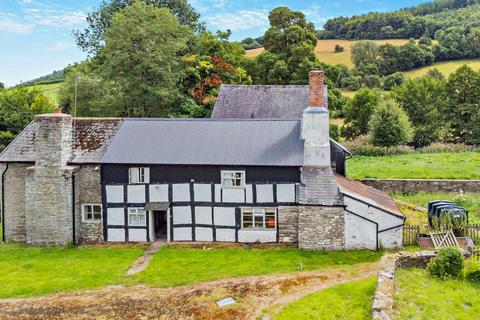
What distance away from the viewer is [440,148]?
154 feet

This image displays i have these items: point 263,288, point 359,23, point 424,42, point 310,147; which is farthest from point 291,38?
point 359,23

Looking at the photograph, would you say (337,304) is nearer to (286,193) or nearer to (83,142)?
(286,193)

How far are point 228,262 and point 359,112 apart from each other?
3593cm

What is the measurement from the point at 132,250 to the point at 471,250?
49.7 ft

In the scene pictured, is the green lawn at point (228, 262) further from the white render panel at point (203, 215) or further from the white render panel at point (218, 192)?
the white render panel at point (218, 192)

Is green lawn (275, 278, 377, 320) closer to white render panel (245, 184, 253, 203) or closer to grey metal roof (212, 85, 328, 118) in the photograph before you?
white render panel (245, 184, 253, 203)

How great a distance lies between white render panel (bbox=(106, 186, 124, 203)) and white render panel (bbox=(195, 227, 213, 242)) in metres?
4.10

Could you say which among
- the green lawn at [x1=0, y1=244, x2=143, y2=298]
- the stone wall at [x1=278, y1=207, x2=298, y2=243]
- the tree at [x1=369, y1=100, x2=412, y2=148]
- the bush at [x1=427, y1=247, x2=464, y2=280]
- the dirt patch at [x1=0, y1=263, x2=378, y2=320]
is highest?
the tree at [x1=369, y1=100, x2=412, y2=148]

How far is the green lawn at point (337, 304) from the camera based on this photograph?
14.8m

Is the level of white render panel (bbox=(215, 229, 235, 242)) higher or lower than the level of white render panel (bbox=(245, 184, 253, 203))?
lower

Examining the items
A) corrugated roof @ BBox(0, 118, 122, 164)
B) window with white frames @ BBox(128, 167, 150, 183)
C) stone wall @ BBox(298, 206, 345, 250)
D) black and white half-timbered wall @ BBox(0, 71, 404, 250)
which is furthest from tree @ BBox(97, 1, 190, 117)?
stone wall @ BBox(298, 206, 345, 250)

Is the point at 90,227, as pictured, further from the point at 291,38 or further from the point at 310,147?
the point at 291,38

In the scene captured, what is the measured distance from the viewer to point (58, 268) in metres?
20.2

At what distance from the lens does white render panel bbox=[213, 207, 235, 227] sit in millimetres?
22453
